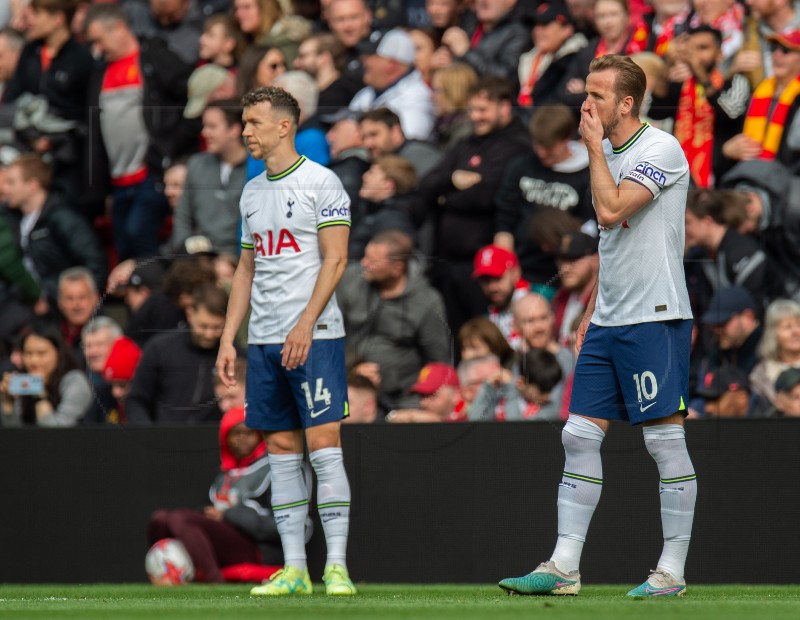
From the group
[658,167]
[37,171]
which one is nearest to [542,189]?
[658,167]

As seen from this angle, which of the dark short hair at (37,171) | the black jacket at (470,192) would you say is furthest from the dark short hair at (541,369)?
the dark short hair at (37,171)

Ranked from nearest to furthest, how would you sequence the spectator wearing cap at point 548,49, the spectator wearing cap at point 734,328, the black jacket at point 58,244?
1. the spectator wearing cap at point 734,328
2. the black jacket at point 58,244
3. the spectator wearing cap at point 548,49

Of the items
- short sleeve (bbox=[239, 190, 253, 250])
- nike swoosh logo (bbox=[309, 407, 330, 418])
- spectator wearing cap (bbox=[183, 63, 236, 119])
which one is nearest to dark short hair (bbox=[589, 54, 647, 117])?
short sleeve (bbox=[239, 190, 253, 250])

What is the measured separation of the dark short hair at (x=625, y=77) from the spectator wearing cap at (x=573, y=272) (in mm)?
2057

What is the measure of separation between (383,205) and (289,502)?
2188 mm

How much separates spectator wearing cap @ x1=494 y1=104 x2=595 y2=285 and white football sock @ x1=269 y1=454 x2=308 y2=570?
198 cm

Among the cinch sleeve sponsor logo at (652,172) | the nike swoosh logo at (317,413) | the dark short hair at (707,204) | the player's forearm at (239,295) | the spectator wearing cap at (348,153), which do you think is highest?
the spectator wearing cap at (348,153)

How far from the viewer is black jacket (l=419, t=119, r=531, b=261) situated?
8539 millimetres

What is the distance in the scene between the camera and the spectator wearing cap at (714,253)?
8.09 meters

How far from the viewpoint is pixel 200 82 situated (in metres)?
9.80

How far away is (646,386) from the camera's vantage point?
616cm

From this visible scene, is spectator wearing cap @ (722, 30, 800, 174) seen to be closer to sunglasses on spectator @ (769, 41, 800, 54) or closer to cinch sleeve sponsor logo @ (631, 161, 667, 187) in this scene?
sunglasses on spectator @ (769, 41, 800, 54)

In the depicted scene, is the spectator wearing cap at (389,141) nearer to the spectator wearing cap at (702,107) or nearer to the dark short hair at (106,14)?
the spectator wearing cap at (702,107)

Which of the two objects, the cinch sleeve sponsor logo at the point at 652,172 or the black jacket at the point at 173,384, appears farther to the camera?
the black jacket at the point at 173,384
